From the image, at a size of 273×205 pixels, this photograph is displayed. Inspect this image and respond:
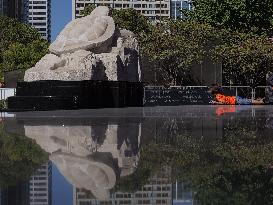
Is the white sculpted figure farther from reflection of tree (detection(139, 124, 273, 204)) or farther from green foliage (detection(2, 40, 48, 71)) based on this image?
green foliage (detection(2, 40, 48, 71))

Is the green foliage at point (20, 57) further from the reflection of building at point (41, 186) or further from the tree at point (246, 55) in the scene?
the reflection of building at point (41, 186)

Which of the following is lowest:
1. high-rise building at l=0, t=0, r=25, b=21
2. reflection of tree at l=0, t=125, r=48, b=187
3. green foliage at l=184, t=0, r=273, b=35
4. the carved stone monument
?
reflection of tree at l=0, t=125, r=48, b=187

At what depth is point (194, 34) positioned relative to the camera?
34.1 meters

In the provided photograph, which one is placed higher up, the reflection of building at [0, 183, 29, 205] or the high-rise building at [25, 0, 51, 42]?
the high-rise building at [25, 0, 51, 42]

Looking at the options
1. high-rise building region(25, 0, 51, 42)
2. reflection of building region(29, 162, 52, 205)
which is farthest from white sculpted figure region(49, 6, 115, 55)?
high-rise building region(25, 0, 51, 42)

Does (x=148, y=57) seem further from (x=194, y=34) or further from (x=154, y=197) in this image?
(x=154, y=197)

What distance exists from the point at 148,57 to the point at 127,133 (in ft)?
79.4

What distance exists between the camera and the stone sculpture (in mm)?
19188

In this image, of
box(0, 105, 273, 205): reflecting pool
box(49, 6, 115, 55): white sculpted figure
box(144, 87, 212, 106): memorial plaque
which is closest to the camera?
box(0, 105, 273, 205): reflecting pool

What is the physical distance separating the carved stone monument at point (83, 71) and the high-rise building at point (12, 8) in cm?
6994

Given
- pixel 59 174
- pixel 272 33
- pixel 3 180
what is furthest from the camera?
pixel 272 33

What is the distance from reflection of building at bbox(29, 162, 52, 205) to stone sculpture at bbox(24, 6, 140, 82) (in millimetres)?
14031

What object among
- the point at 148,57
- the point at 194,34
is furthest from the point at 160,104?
the point at 194,34

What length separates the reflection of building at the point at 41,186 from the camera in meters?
3.87
